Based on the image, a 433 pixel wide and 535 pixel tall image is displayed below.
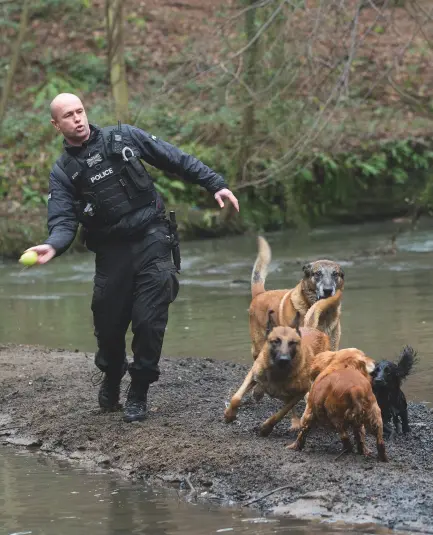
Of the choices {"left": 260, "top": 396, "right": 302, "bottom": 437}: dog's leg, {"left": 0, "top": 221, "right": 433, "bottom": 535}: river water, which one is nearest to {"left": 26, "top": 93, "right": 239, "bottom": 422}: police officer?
{"left": 260, "top": 396, "right": 302, "bottom": 437}: dog's leg

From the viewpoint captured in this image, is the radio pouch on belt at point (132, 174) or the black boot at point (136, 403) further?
the black boot at point (136, 403)

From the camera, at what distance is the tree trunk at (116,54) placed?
2403 cm

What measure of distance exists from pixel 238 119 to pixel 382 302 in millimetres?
10781

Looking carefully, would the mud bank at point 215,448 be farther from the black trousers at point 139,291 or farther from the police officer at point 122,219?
the black trousers at point 139,291

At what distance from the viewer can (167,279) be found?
25.7 feet

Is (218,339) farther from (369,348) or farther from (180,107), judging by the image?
(180,107)

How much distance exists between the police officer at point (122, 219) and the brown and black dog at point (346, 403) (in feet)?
4.93

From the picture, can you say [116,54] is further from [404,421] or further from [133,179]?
[404,421]

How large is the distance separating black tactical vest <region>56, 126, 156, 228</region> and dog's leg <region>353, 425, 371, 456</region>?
7.55ft

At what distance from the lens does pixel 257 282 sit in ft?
31.7

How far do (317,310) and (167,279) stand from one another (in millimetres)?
1430

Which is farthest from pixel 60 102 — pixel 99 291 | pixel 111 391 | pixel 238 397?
pixel 238 397

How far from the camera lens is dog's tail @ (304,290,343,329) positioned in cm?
859

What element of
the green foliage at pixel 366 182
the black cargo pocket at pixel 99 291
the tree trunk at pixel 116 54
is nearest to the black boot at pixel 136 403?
the black cargo pocket at pixel 99 291
